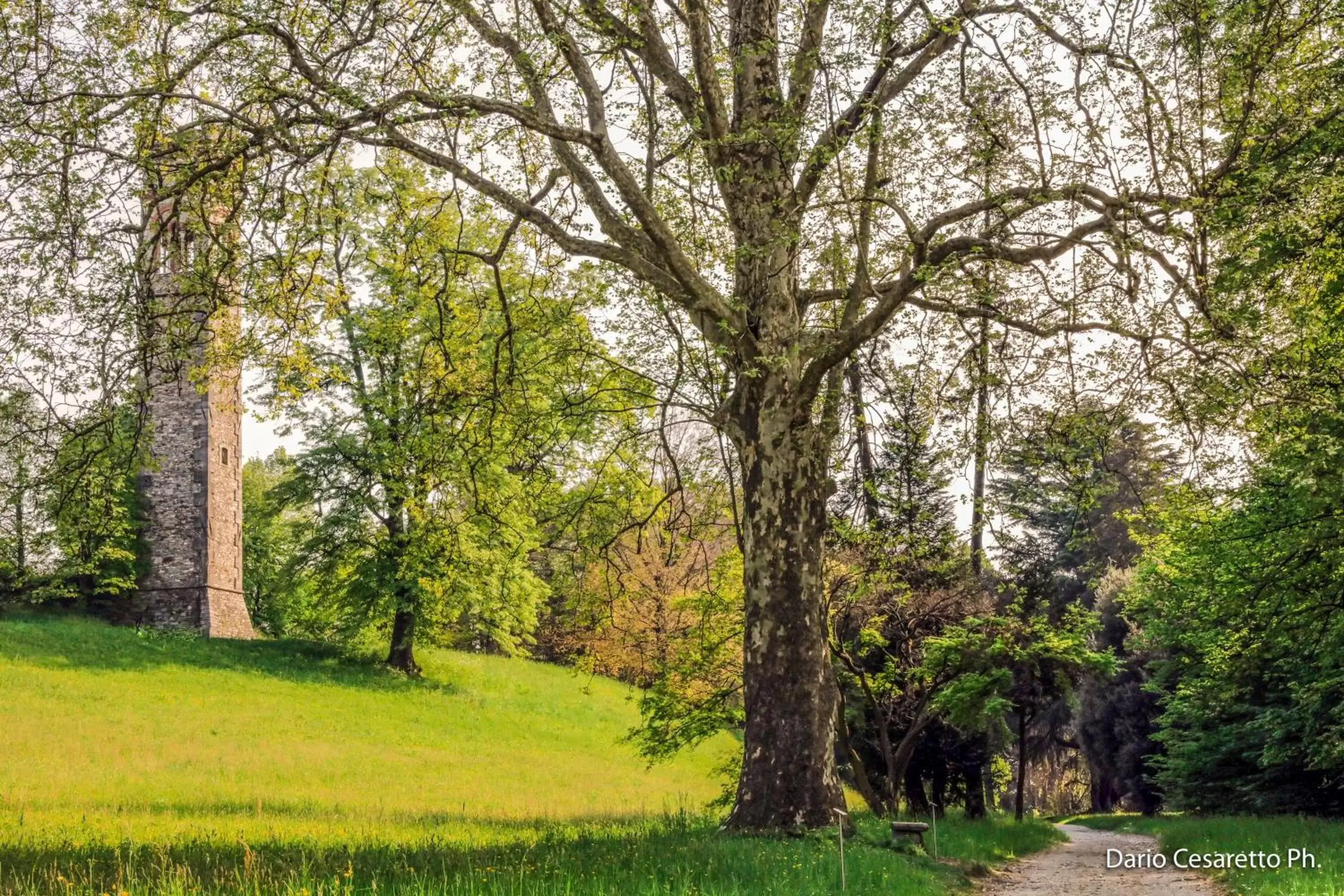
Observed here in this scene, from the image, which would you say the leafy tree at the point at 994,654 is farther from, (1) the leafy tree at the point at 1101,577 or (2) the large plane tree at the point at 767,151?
(2) the large plane tree at the point at 767,151

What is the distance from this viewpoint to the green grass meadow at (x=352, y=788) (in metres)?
7.02

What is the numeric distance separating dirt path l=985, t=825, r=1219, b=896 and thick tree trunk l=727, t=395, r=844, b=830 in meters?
2.76

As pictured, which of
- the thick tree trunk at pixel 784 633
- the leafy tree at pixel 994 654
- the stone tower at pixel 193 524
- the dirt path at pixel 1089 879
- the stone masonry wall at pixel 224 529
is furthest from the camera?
the stone masonry wall at pixel 224 529

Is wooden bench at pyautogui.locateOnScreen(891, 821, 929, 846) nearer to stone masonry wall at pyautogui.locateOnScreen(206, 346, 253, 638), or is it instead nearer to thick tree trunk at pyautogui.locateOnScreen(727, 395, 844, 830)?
thick tree trunk at pyautogui.locateOnScreen(727, 395, 844, 830)

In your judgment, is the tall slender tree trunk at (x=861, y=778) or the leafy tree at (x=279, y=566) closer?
the tall slender tree trunk at (x=861, y=778)

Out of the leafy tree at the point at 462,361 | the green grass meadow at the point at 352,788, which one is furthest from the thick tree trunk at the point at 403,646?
the leafy tree at the point at 462,361

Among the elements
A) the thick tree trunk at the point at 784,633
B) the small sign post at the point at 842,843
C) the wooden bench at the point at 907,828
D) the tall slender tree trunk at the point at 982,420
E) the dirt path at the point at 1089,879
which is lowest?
the dirt path at the point at 1089,879

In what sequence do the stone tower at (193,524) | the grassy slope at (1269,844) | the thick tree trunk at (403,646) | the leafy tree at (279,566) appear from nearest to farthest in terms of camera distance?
the grassy slope at (1269,844)
the leafy tree at (279,566)
the thick tree trunk at (403,646)
the stone tower at (193,524)

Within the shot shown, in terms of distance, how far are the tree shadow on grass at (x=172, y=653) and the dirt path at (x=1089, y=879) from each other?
2240 centimetres

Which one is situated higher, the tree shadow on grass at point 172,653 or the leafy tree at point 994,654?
the leafy tree at point 994,654

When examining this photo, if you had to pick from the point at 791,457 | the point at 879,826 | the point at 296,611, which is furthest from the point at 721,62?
the point at 296,611

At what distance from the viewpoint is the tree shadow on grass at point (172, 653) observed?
30453 mm

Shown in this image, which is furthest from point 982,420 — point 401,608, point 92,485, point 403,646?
point 403,646

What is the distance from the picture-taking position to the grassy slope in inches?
340
